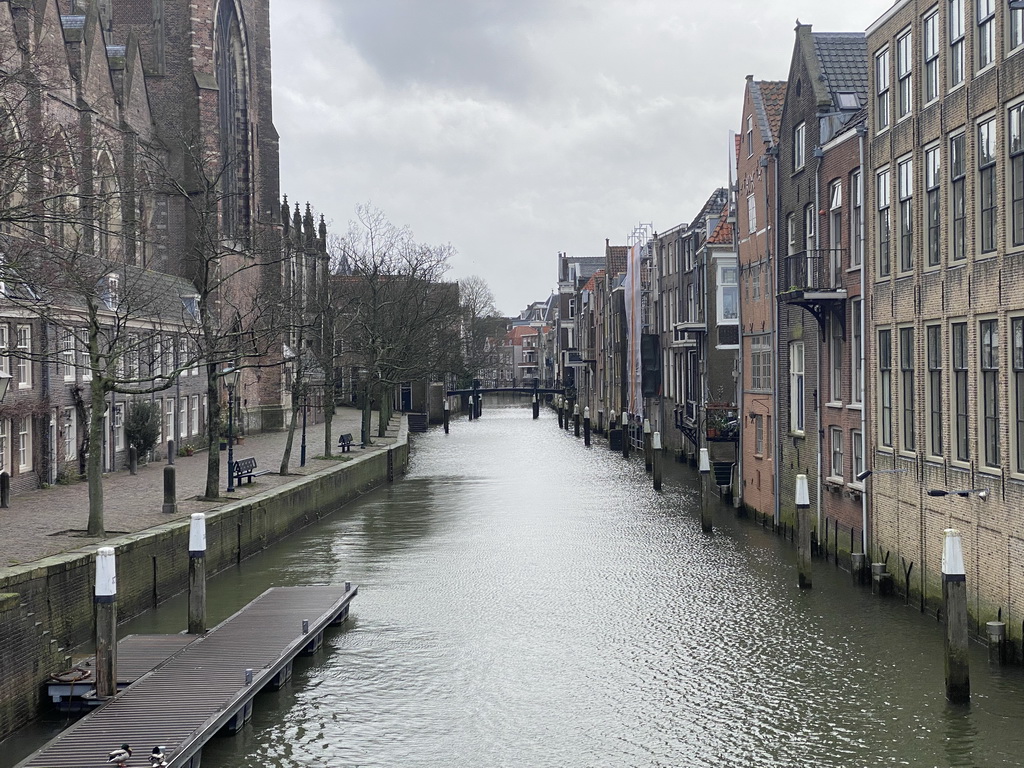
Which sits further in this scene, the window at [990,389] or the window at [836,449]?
the window at [836,449]

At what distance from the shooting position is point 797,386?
93.4ft

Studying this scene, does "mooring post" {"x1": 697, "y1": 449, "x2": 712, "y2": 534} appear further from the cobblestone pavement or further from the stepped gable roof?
the cobblestone pavement

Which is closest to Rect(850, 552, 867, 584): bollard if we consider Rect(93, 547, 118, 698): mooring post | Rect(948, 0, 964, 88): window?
Rect(948, 0, 964, 88): window

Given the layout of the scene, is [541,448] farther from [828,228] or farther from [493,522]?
[828,228]

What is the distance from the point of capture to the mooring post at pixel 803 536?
22.6 metres

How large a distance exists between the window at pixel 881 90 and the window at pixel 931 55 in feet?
6.34

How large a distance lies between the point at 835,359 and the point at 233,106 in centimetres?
5032

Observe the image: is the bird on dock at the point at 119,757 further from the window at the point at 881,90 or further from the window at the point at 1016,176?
the window at the point at 881,90

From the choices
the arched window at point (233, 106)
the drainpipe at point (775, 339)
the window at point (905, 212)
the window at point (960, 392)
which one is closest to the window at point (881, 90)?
the window at point (905, 212)

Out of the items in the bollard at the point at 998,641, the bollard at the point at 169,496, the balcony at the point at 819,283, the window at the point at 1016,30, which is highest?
the window at the point at 1016,30

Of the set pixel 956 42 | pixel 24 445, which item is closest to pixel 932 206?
pixel 956 42

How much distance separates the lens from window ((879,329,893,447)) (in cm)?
2166

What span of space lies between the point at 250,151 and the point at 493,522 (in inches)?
1608

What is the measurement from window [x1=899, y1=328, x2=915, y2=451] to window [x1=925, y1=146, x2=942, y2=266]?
163cm
